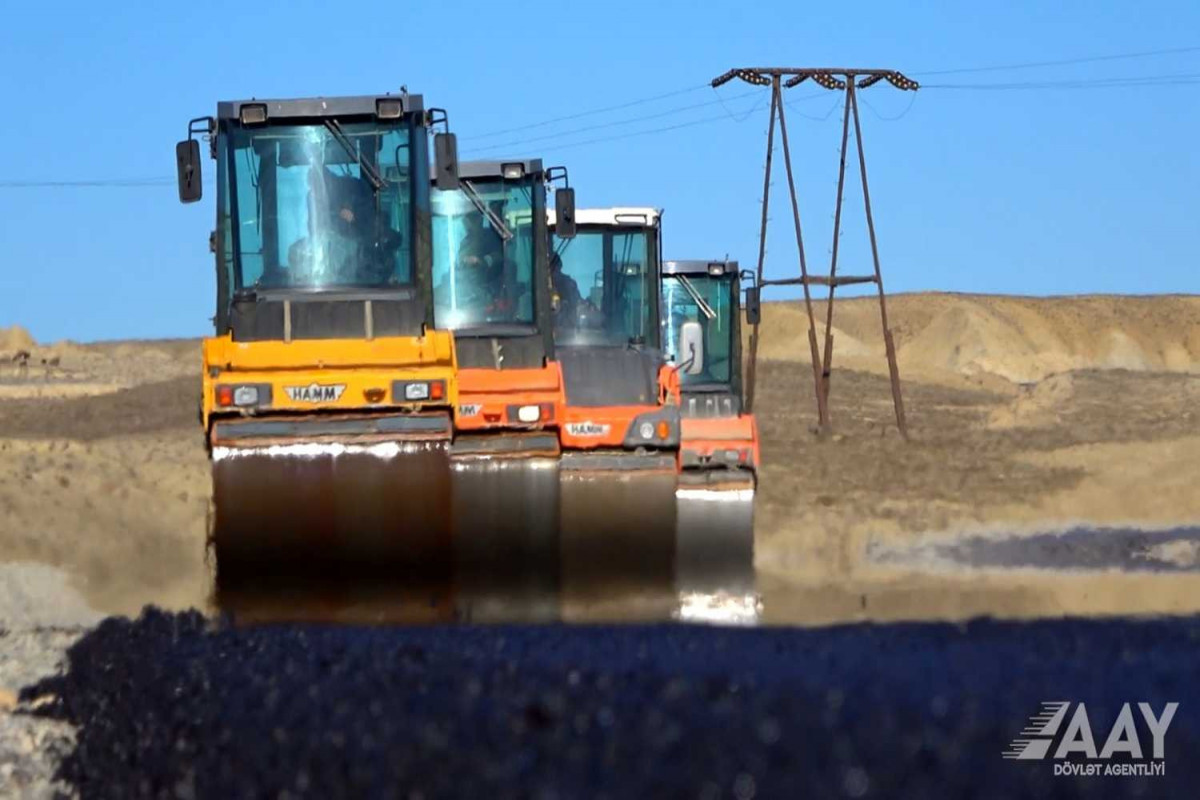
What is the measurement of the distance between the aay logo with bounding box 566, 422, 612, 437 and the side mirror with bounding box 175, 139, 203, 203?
313 cm

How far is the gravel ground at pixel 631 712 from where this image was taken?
5492mm

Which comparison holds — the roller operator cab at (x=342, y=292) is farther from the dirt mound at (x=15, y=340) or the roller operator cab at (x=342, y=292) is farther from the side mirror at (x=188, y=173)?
the dirt mound at (x=15, y=340)

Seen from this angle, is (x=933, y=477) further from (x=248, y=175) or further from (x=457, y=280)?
(x=248, y=175)

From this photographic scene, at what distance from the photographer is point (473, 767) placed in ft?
19.3

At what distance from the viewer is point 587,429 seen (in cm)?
1406

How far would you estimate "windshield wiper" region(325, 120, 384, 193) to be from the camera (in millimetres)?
13219

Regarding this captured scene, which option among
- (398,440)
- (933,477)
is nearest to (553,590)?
(398,440)

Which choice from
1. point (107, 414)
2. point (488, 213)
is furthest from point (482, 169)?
point (107, 414)

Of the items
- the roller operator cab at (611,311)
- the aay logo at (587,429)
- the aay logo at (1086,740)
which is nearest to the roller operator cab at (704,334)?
the roller operator cab at (611,311)

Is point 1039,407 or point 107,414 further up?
point 107,414

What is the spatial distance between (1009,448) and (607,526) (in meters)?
24.7

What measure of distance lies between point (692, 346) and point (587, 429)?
4.66m

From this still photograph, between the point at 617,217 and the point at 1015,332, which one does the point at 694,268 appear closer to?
the point at 617,217

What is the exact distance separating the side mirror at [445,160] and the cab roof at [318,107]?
0.85 ft
